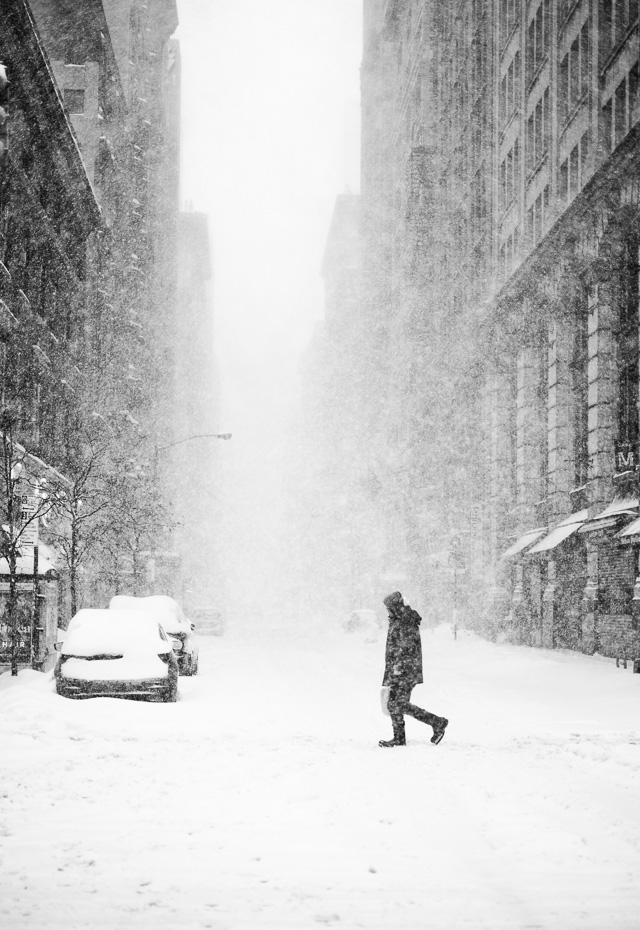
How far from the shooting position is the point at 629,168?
86.3ft

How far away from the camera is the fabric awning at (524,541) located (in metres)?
35.0

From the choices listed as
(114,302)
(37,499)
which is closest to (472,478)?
(114,302)

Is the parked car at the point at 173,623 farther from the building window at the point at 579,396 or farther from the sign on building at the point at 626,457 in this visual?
the building window at the point at 579,396

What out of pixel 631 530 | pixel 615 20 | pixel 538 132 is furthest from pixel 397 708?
pixel 538 132

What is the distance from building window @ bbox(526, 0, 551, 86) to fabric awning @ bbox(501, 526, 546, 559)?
52.8 feet

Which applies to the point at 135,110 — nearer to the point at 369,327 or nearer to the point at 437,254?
the point at 437,254

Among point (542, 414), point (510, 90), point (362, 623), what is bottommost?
point (362, 623)

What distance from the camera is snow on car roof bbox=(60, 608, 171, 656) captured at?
15305mm

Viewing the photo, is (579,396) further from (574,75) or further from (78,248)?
(78,248)

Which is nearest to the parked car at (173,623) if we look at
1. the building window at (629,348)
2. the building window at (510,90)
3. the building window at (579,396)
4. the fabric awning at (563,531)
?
the building window at (629,348)

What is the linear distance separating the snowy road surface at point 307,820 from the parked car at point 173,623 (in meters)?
6.09

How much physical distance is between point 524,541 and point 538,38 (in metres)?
17.7

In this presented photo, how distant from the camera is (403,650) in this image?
11633mm

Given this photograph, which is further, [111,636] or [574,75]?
[574,75]
